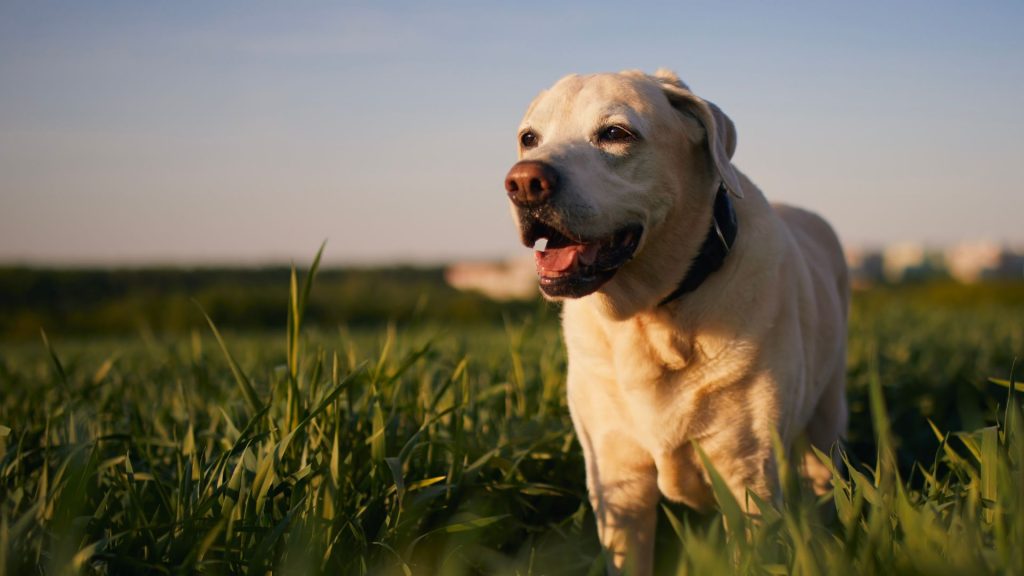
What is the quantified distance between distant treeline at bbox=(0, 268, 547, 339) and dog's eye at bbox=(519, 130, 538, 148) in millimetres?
15269

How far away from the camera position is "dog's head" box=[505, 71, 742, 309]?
2.41 metres

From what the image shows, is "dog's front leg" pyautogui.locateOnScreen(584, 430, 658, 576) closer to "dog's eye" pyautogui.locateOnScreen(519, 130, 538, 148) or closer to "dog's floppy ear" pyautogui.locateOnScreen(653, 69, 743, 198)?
"dog's floppy ear" pyautogui.locateOnScreen(653, 69, 743, 198)

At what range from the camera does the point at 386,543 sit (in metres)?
2.25

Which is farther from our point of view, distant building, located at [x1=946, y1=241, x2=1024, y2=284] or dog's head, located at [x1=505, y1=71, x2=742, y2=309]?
distant building, located at [x1=946, y1=241, x2=1024, y2=284]

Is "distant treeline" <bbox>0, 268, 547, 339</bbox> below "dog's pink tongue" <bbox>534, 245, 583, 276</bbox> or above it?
below

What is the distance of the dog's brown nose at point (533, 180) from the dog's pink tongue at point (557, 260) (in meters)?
0.21

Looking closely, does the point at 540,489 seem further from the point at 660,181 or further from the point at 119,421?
the point at 119,421

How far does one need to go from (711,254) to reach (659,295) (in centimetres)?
23

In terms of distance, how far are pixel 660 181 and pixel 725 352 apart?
24.6 inches

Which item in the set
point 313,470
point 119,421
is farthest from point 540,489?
point 119,421

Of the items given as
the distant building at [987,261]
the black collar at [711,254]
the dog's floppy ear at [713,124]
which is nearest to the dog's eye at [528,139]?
the dog's floppy ear at [713,124]

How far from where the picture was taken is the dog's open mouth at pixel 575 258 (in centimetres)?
249

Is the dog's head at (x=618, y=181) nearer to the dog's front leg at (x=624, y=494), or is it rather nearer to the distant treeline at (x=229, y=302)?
the dog's front leg at (x=624, y=494)

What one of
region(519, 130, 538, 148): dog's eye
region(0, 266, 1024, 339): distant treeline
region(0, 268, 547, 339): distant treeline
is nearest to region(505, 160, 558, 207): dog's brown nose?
region(519, 130, 538, 148): dog's eye
